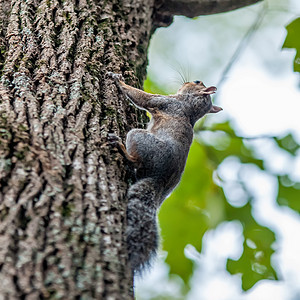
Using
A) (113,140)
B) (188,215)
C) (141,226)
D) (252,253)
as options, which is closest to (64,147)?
(113,140)

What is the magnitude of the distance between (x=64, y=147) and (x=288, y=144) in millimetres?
1918

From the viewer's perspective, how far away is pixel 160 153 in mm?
2725

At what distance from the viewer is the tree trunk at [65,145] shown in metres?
1.46

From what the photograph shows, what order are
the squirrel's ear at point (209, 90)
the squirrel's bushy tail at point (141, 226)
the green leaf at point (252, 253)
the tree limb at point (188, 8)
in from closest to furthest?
the squirrel's bushy tail at point (141, 226) < the green leaf at point (252, 253) < the tree limb at point (188, 8) < the squirrel's ear at point (209, 90)

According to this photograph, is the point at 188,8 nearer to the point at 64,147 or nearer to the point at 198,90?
the point at 198,90

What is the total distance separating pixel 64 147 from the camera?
1.93 metres

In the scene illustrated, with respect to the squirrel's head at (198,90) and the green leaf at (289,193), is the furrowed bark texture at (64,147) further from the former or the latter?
the green leaf at (289,193)

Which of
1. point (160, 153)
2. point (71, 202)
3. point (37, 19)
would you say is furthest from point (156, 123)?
point (71, 202)

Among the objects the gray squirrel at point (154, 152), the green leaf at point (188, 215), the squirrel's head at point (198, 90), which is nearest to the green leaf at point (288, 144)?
the green leaf at point (188, 215)

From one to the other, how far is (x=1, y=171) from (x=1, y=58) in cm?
101

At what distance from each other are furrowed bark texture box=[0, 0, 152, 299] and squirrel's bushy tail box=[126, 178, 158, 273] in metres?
0.09

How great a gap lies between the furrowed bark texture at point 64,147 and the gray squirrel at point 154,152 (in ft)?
0.34

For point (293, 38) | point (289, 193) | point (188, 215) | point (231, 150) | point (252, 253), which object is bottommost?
point (252, 253)

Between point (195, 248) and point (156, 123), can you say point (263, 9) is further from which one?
point (195, 248)
